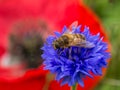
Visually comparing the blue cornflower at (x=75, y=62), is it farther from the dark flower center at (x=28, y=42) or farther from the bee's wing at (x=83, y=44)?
the dark flower center at (x=28, y=42)

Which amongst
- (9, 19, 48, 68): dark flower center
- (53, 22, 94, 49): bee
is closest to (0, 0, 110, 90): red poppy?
(9, 19, 48, 68): dark flower center

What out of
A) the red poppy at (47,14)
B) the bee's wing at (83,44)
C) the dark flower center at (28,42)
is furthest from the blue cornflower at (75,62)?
the dark flower center at (28,42)

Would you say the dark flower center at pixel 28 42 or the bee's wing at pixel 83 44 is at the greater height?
the dark flower center at pixel 28 42

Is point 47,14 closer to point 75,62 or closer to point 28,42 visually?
point 28,42

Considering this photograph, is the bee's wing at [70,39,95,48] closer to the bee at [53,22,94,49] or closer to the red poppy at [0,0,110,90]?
the bee at [53,22,94,49]

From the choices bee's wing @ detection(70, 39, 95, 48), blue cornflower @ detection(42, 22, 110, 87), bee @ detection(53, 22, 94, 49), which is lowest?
blue cornflower @ detection(42, 22, 110, 87)

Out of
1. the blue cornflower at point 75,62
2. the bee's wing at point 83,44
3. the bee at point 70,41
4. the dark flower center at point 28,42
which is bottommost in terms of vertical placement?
the blue cornflower at point 75,62

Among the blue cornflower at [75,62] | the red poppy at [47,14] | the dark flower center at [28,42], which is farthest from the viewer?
the dark flower center at [28,42]

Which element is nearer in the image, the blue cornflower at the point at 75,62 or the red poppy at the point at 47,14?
the blue cornflower at the point at 75,62

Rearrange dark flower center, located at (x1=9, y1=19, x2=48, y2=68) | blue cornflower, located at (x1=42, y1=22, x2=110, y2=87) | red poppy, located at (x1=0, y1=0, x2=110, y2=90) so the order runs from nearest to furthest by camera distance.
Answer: blue cornflower, located at (x1=42, y1=22, x2=110, y2=87)
red poppy, located at (x1=0, y1=0, x2=110, y2=90)
dark flower center, located at (x1=9, y1=19, x2=48, y2=68)

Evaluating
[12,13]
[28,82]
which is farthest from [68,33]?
[12,13]
